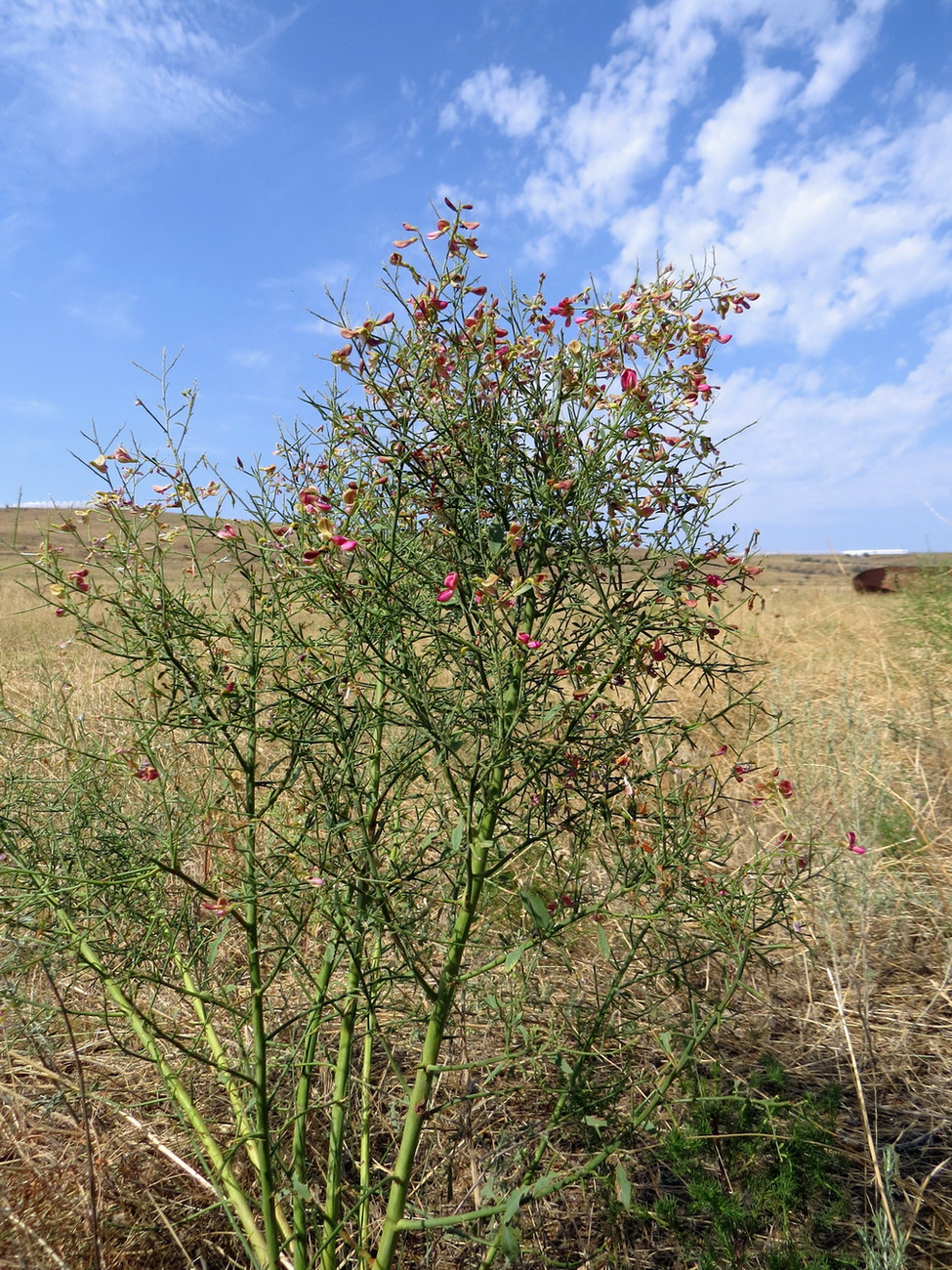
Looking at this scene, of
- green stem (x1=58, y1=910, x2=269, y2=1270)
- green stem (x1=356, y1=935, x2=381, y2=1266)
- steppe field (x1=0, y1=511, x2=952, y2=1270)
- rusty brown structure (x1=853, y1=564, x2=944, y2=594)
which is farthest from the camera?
rusty brown structure (x1=853, y1=564, x2=944, y2=594)

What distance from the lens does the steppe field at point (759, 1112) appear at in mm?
2018

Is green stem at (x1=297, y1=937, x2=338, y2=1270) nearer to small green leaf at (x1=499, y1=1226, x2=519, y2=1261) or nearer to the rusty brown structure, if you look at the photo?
small green leaf at (x1=499, y1=1226, x2=519, y2=1261)

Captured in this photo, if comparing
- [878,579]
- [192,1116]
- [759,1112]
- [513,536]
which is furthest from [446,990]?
[878,579]

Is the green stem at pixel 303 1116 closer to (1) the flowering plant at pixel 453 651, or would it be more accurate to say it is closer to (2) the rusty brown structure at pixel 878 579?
(1) the flowering plant at pixel 453 651

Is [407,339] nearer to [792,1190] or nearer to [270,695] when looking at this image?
[270,695]

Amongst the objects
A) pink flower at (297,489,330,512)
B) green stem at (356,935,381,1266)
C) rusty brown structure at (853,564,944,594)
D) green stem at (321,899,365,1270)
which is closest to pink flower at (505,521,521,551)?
pink flower at (297,489,330,512)

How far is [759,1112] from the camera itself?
239 cm

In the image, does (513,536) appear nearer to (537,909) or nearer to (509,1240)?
(537,909)

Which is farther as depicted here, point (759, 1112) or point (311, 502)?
point (759, 1112)

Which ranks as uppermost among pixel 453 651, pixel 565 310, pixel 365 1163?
pixel 565 310

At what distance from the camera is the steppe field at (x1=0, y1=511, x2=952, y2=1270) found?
2018mm

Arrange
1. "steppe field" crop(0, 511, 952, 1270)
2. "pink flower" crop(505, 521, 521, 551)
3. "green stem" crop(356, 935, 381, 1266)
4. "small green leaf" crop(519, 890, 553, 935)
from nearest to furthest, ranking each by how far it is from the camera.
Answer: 1. "small green leaf" crop(519, 890, 553, 935)
2. "pink flower" crop(505, 521, 521, 551)
3. "green stem" crop(356, 935, 381, 1266)
4. "steppe field" crop(0, 511, 952, 1270)

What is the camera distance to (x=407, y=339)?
70.1 inches

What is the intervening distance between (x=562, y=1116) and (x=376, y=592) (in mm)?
1249
